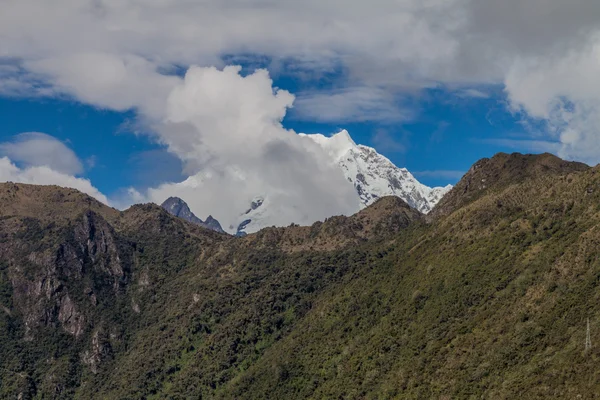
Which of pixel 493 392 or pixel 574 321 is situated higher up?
pixel 574 321

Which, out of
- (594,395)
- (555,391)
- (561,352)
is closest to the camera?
(594,395)

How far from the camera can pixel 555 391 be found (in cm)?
17462

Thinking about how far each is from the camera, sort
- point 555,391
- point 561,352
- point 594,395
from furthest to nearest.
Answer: point 561,352 < point 555,391 < point 594,395

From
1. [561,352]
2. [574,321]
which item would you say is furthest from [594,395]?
[574,321]

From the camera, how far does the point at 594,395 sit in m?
164

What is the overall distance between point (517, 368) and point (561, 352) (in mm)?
13852

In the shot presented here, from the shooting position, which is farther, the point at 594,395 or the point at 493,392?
the point at 493,392

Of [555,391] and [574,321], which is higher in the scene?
[574,321]

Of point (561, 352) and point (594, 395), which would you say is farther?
point (561, 352)

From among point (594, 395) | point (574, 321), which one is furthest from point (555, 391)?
point (574, 321)

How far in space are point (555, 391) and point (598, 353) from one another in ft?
46.2

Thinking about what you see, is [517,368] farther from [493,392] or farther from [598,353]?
[598,353]

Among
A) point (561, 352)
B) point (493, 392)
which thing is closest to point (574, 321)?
point (561, 352)

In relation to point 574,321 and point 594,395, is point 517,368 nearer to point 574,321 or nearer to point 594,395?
point 574,321
